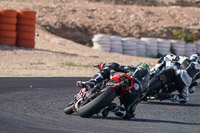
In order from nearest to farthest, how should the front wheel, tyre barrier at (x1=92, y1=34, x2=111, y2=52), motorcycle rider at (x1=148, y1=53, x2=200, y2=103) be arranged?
the front wheel < motorcycle rider at (x1=148, y1=53, x2=200, y2=103) < tyre barrier at (x1=92, y1=34, x2=111, y2=52)

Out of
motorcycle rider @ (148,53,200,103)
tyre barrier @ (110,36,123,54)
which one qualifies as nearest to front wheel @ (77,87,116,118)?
motorcycle rider @ (148,53,200,103)

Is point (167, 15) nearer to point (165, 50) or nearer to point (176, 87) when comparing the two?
point (165, 50)

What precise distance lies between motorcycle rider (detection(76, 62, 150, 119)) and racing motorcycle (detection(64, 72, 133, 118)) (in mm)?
108

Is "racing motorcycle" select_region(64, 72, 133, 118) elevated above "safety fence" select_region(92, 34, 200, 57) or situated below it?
above

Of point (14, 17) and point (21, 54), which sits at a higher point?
point (14, 17)

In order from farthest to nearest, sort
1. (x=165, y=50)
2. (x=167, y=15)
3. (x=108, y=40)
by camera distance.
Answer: (x=167, y=15) < (x=165, y=50) < (x=108, y=40)

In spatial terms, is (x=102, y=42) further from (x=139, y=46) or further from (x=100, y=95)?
(x=100, y=95)

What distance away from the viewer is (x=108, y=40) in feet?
75.9

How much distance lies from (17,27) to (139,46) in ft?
23.5

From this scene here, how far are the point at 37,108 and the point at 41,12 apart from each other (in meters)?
17.7

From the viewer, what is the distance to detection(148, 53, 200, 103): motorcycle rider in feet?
33.5

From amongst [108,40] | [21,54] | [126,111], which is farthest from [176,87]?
[108,40]

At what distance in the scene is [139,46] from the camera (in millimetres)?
24250

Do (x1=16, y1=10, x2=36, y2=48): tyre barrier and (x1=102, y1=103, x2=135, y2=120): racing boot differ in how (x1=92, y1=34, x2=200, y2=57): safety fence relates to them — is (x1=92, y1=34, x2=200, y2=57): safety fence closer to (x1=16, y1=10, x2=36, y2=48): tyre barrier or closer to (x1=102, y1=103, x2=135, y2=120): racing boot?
(x1=16, y1=10, x2=36, y2=48): tyre barrier
